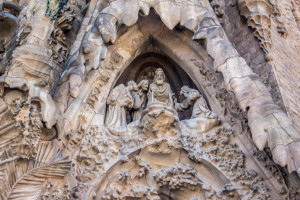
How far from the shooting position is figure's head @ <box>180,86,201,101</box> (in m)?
5.62

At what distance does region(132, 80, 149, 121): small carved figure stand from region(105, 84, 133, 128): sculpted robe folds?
0.47 ft

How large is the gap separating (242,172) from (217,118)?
0.78m

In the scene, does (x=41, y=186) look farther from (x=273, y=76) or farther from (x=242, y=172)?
(x=273, y=76)

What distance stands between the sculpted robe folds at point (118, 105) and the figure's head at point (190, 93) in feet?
2.39

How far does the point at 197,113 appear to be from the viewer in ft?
17.8

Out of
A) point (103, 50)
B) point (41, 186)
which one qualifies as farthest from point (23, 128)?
point (103, 50)

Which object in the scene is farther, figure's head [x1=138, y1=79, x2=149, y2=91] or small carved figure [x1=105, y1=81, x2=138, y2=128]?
figure's head [x1=138, y1=79, x2=149, y2=91]

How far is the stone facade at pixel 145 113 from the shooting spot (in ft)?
14.2

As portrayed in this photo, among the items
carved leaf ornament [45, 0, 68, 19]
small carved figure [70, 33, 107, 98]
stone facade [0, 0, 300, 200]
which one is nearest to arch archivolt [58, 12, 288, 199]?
stone facade [0, 0, 300, 200]

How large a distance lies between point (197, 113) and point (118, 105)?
1.01 metres

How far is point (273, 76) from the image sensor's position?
615cm

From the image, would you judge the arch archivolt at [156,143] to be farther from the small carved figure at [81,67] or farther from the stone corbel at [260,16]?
the stone corbel at [260,16]

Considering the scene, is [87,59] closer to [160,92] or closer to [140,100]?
[140,100]

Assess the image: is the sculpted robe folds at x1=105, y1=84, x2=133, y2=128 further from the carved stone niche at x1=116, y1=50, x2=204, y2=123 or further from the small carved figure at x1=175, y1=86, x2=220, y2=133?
the small carved figure at x1=175, y1=86, x2=220, y2=133
